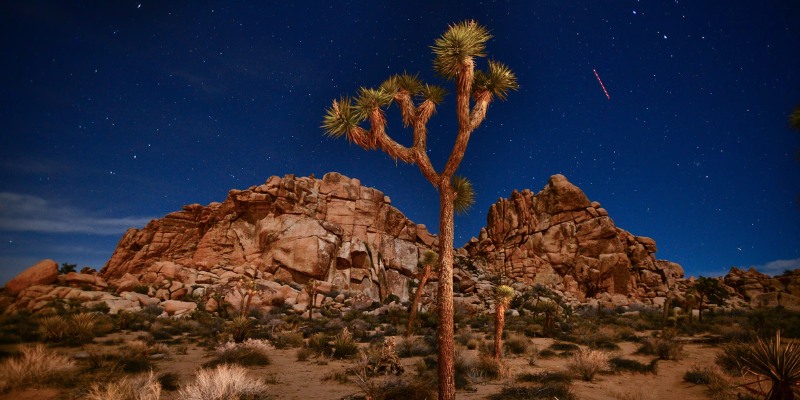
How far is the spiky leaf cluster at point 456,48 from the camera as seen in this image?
8.14m

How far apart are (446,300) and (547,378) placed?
4780 mm

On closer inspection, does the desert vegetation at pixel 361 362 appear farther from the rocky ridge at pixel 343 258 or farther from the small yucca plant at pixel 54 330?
the rocky ridge at pixel 343 258

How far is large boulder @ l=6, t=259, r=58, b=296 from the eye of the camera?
2241 centimetres

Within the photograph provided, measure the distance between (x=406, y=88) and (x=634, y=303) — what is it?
131ft

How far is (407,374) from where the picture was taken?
9.44 m

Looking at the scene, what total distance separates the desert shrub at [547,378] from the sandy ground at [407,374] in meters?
0.23

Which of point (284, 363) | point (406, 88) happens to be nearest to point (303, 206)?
point (284, 363)

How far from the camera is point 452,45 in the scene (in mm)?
8227

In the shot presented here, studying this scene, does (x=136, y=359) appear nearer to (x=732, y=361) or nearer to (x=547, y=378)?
(x=547, y=378)

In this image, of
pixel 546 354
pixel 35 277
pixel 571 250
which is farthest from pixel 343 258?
pixel 571 250

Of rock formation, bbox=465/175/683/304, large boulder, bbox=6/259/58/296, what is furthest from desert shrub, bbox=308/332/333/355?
rock formation, bbox=465/175/683/304

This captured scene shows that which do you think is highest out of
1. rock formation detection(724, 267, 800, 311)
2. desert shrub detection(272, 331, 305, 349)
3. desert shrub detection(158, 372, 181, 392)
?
rock formation detection(724, 267, 800, 311)

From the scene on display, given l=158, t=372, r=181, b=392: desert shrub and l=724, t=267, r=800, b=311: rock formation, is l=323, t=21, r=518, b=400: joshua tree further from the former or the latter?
l=724, t=267, r=800, b=311: rock formation

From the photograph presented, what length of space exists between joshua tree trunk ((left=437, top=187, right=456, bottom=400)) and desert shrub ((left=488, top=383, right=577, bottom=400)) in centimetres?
150
